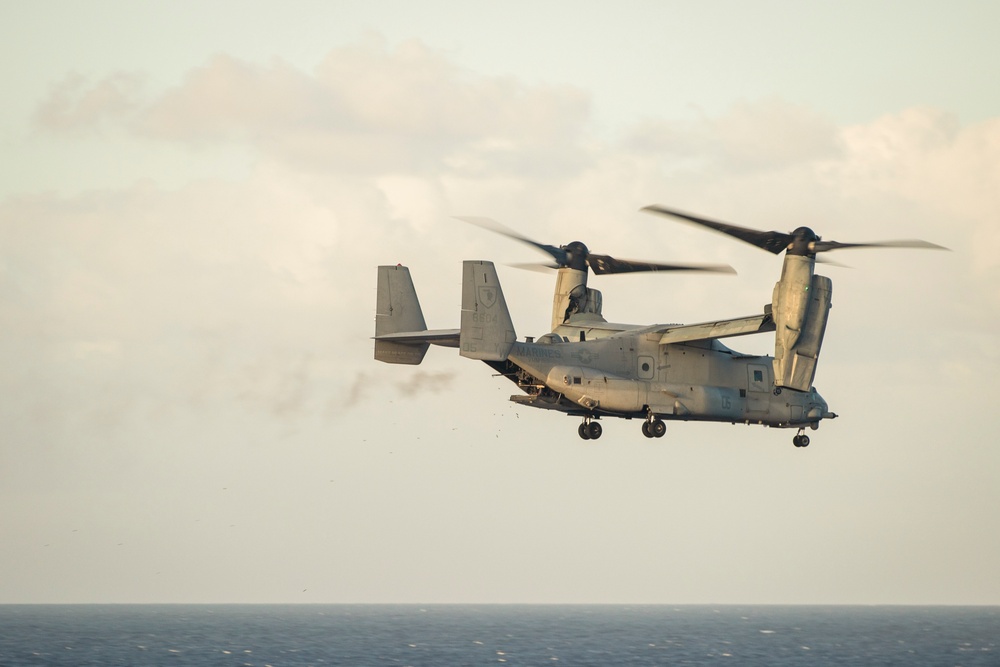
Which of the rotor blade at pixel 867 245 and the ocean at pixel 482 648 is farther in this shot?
the ocean at pixel 482 648

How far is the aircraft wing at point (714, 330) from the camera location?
150 feet

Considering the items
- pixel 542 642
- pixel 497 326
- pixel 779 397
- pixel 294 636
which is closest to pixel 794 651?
pixel 542 642

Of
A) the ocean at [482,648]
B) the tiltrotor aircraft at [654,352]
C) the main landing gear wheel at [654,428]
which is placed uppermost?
the tiltrotor aircraft at [654,352]

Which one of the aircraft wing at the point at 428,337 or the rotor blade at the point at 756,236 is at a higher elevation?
the rotor blade at the point at 756,236

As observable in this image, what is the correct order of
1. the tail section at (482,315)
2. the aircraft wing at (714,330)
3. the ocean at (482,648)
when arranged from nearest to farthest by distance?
the tail section at (482,315)
the aircraft wing at (714,330)
the ocean at (482,648)

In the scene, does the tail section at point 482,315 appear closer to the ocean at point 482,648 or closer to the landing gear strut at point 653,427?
the landing gear strut at point 653,427

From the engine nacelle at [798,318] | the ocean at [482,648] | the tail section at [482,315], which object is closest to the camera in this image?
the tail section at [482,315]

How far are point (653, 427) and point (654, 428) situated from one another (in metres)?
0.05

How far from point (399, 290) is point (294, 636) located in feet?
463

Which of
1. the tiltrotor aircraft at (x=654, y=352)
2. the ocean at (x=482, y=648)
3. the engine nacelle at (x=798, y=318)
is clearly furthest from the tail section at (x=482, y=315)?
the ocean at (x=482, y=648)

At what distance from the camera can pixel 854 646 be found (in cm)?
15388

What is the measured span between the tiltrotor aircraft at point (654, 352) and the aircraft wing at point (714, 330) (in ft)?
0.12

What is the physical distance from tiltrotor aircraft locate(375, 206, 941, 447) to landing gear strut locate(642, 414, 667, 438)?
0.15ft

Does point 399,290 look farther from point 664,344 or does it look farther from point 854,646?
point 854,646
